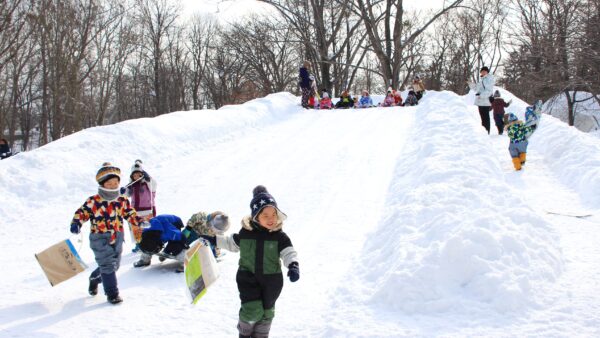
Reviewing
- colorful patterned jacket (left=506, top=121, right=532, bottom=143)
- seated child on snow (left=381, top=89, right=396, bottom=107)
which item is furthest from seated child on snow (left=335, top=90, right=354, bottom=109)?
colorful patterned jacket (left=506, top=121, right=532, bottom=143)

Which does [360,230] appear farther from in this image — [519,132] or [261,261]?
[519,132]

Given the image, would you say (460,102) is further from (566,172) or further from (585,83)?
(585,83)

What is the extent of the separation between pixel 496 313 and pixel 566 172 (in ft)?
19.8

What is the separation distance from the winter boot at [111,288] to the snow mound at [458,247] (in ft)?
8.03

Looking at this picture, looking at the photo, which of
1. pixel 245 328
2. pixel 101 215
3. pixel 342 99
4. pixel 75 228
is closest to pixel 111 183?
pixel 101 215

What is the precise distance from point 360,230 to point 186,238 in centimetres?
234

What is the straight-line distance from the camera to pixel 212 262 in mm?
4129

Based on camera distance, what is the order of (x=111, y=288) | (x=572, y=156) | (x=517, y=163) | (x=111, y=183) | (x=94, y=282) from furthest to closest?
(x=517, y=163), (x=572, y=156), (x=94, y=282), (x=111, y=183), (x=111, y=288)

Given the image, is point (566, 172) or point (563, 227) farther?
point (566, 172)

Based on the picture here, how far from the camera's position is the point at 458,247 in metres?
4.42

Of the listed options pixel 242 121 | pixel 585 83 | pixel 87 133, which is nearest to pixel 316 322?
pixel 87 133

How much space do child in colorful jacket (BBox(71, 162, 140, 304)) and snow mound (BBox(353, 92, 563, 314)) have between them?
2.50 m

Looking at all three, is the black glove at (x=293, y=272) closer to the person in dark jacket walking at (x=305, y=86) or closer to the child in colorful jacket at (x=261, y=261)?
the child in colorful jacket at (x=261, y=261)

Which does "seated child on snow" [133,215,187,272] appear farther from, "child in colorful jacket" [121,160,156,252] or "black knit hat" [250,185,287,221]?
"black knit hat" [250,185,287,221]
